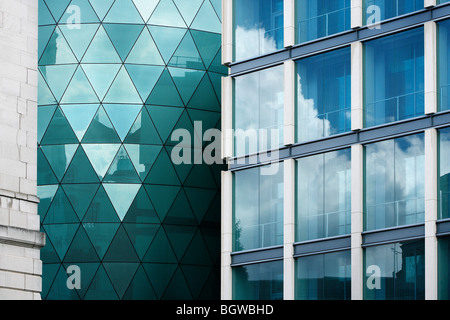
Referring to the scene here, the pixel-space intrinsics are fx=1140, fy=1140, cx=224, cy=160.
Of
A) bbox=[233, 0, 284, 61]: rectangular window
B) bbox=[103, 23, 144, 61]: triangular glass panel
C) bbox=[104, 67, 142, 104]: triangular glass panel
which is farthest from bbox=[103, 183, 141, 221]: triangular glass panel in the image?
bbox=[233, 0, 284, 61]: rectangular window

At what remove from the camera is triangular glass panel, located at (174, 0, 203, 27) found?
4853cm

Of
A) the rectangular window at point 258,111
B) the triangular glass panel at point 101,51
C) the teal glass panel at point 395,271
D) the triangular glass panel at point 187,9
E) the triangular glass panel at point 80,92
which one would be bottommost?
the teal glass panel at point 395,271

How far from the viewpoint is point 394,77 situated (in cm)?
3716

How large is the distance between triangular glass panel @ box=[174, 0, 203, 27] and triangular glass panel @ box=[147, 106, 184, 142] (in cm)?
392

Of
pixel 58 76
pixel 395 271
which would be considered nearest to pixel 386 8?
pixel 395 271

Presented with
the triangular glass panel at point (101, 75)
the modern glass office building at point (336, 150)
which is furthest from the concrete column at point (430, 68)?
the triangular glass panel at point (101, 75)

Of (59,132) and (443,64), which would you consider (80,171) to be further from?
(443,64)

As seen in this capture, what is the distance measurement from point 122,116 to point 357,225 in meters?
13.7

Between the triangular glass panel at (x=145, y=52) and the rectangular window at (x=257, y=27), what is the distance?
5809 mm

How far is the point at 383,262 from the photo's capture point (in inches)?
1432

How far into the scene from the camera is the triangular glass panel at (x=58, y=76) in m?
47.2

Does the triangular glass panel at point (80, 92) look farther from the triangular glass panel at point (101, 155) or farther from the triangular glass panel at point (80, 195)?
the triangular glass panel at point (80, 195)
